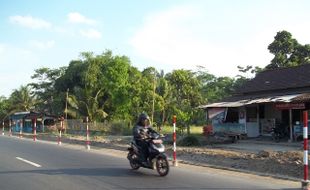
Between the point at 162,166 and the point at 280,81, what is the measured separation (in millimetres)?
20240

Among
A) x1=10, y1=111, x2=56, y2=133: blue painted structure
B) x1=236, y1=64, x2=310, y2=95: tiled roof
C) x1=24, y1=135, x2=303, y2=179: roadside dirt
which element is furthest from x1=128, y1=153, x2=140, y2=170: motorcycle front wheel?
x1=10, y1=111, x2=56, y2=133: blue painted structure

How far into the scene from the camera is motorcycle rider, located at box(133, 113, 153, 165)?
1221cm

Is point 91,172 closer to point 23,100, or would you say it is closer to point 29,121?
point 29,121

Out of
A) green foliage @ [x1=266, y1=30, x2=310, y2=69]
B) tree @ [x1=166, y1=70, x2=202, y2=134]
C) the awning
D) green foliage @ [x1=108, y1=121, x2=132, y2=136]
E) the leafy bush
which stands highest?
green foliage @ [x1=266, y1=30, x2=310, y2=69]

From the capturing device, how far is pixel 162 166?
11.7m

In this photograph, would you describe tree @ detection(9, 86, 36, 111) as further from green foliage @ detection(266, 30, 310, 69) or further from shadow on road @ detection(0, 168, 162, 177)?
shadow on road @ detection(0, 168, 162, 177)

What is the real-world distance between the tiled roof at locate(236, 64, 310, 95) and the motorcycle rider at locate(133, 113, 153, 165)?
1715 cm

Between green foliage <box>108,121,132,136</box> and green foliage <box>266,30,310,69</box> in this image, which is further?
green foliage <box>108,121,132,136</box>

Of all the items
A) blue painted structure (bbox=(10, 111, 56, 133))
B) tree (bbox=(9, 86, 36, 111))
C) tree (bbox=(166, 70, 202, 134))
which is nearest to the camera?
tree (bbox=(166, 70, 202, 134))

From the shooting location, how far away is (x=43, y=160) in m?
16.0

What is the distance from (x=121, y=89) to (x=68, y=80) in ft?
31.2

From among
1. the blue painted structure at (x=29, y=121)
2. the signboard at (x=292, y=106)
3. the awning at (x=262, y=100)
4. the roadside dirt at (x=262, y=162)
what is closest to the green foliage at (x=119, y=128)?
the blue painted structure at (x=29, y=121)

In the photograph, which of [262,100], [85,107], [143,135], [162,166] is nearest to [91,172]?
[143,135]

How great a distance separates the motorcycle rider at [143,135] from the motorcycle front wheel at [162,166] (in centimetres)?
48
